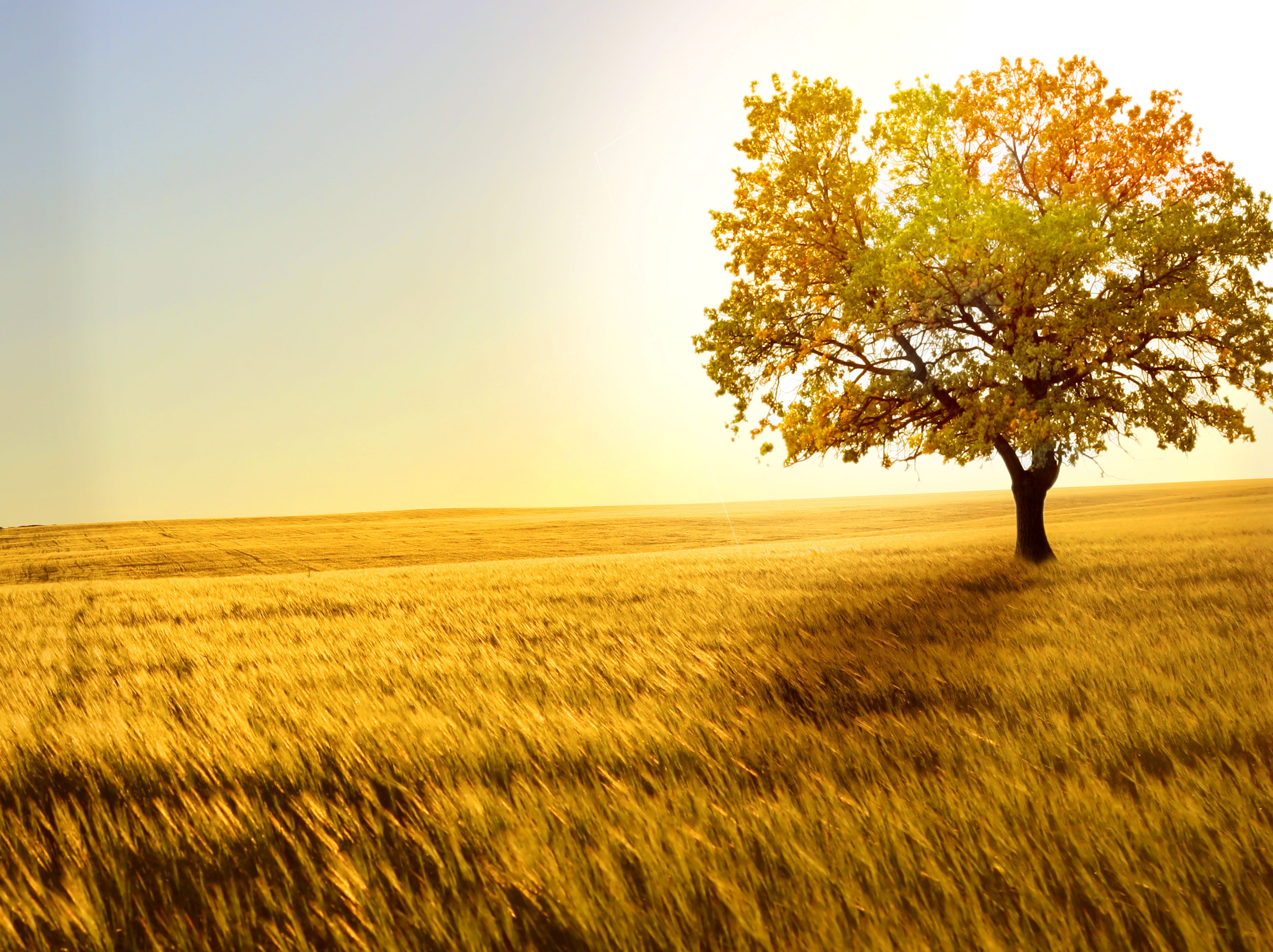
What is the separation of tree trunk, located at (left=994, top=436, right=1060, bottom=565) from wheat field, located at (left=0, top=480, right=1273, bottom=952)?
6.48 meters

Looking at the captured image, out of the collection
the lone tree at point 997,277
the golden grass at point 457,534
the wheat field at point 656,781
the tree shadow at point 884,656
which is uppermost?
the lone tree at point 997,277

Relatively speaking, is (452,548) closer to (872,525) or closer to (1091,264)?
(872,525)

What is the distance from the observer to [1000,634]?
866cm

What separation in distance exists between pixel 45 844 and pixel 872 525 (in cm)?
5371

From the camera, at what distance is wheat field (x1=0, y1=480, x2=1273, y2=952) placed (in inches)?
108

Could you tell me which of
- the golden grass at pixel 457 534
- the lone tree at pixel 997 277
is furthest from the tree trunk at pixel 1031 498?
the golden grass at pixel 457 534

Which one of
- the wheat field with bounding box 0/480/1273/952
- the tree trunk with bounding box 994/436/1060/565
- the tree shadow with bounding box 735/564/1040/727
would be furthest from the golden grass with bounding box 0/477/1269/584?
the wheat field with bounding box 0/480/1273/952

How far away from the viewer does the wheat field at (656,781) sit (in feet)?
8.98

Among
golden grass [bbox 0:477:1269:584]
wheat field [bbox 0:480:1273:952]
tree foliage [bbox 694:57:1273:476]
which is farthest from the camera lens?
golden grass [bbox 0:477:1269:584]

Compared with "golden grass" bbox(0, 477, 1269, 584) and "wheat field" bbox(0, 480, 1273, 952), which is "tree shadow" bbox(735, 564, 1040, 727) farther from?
"golden grass" bbox(0, 477, 1269, 584)

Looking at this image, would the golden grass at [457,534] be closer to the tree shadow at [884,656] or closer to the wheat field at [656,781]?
the tree shadow at [884,656]

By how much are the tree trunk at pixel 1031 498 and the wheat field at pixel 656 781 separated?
6.48 meters

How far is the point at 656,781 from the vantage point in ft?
13.1

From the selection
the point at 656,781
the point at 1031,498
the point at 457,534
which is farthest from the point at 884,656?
the point at 457,534
